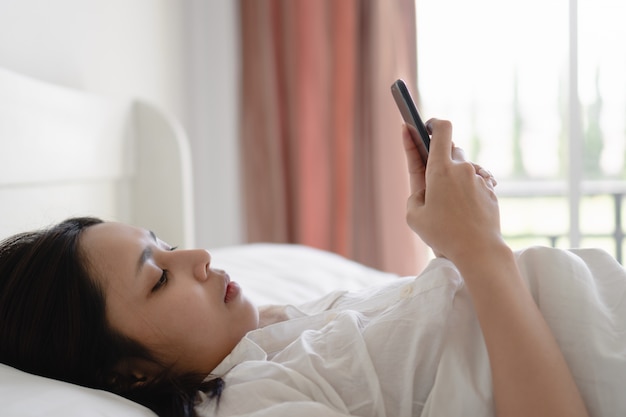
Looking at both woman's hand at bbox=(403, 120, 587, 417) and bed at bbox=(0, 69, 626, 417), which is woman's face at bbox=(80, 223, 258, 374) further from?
woman's hand at bbox=(403, 120, 587, 417)

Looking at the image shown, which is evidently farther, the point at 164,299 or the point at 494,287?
the point at 164,299

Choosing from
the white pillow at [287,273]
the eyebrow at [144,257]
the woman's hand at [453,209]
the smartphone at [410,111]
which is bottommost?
the white pillow at [287,273]

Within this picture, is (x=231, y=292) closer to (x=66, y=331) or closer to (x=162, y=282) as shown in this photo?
(x=162, y=282)

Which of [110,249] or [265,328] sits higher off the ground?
[110,249]

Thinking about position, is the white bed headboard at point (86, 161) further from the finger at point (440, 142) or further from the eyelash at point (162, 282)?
the finger at point (440, 142)

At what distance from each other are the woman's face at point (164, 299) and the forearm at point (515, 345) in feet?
1.08

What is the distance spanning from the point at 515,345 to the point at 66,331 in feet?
1.66

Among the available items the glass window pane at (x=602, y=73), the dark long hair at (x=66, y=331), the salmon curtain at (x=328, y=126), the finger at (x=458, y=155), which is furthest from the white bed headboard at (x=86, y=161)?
the glass window pane at (x=602, y=73)

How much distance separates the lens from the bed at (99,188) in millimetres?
740

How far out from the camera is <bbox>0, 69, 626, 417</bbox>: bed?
0.75 m

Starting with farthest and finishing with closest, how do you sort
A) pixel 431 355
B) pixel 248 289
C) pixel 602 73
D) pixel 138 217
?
1. pixel 602 73
2. pixel 138 217
3. pixel 248 289
4. pixel 431 355

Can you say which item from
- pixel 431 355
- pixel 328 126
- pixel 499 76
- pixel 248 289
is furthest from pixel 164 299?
pixel 499 76

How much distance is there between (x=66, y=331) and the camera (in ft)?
2.76

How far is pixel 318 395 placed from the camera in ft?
2.52
